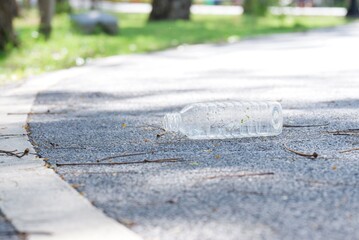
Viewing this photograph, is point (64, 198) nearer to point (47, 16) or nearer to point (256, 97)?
point (256, 97)

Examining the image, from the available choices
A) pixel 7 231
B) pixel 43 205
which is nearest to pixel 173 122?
pixel 43 205

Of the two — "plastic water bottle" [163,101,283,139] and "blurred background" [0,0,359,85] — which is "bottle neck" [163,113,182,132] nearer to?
"plastic water bottle" [163,101,283,139]

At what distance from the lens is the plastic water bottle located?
19.2 feet

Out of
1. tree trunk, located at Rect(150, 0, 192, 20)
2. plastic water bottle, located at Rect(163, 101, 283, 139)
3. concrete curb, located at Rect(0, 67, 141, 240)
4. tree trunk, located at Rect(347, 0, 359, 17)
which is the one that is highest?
concrete curb, located at Rect(0, 67, 141, 240)

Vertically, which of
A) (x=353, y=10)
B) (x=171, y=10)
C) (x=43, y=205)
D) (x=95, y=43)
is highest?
(x=43, y=205)

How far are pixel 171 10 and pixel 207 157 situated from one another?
71.5 ft

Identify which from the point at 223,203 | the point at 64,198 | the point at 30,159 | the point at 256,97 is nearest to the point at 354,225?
the point at 223,203

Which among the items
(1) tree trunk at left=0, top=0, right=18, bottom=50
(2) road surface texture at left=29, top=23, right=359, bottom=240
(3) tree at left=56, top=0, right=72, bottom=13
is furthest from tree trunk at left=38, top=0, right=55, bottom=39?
(3) tree at left=56, top=0, right=72, bottom=13

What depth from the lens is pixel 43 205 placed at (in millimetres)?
3820

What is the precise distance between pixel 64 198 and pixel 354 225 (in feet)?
4.00

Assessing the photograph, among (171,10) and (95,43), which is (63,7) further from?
(95,43)

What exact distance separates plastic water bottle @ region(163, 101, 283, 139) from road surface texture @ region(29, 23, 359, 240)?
0.40 feet

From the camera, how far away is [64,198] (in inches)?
155

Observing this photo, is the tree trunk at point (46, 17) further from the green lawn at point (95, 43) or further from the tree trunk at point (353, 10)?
the tree trunk at point (353, 10)
